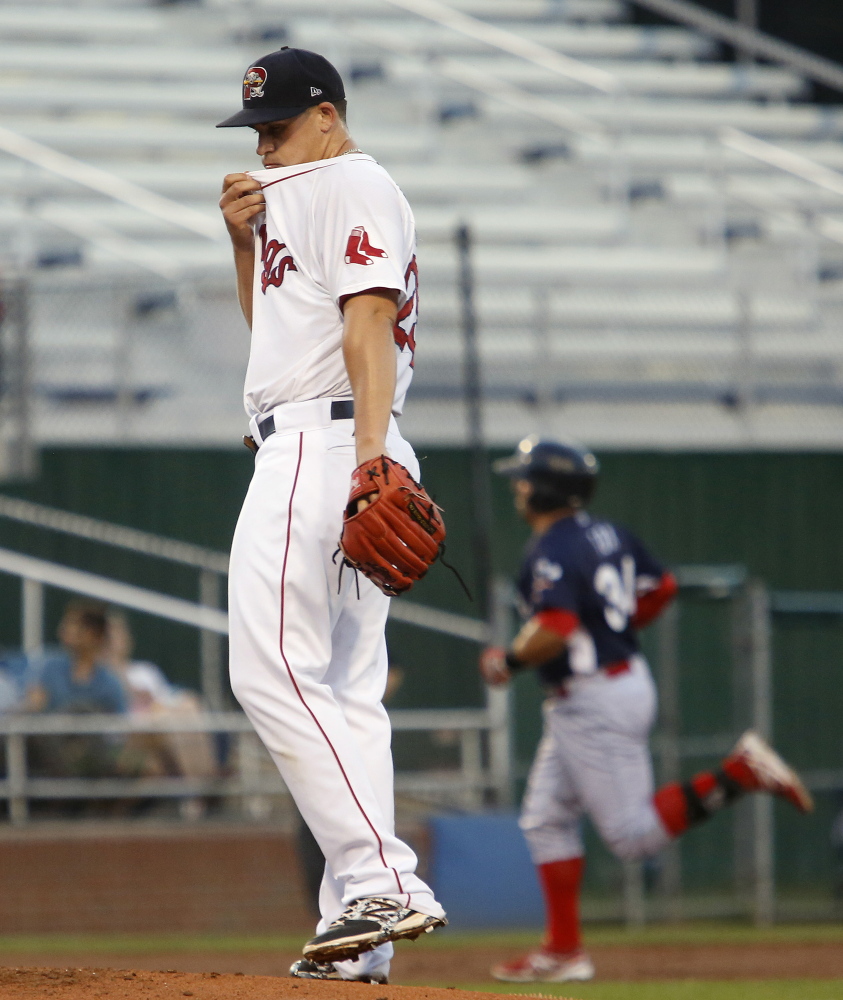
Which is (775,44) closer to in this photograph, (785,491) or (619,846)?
(785,491)

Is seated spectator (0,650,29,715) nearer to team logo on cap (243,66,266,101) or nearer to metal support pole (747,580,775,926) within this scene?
metal support pole (747,580,775,926)

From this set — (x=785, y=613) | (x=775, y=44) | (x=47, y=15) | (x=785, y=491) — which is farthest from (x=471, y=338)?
(x=775, y=44)

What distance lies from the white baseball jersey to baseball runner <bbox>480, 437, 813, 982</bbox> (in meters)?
2.66

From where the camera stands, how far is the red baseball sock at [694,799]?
5914 mm

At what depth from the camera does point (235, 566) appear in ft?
10.6

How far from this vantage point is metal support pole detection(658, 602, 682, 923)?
8.19 meters

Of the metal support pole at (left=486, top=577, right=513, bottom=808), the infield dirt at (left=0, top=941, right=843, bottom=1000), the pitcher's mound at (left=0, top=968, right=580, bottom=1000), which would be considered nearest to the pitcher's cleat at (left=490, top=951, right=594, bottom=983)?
the infield dirt at (left=0, top=941, right=843, bottom=1000)

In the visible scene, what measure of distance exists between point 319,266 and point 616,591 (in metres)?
3.02

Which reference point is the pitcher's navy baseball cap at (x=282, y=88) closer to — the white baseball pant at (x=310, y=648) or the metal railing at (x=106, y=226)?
the white baseball pant at (x=310, y=648)

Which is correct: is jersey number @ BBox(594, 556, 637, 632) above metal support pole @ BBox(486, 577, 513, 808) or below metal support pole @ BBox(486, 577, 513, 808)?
above

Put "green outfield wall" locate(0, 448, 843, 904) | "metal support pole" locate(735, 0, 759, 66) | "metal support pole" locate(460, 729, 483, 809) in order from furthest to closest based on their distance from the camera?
1. "metal support pole" locate(735, 0, 759, 66)
2. "green outfield wall" locate(0, 448, 843, 904)
3. "metal support pole" locate(460, 729, 483, 809)

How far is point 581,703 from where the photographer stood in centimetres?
589

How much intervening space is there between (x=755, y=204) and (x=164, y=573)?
6.17 metres

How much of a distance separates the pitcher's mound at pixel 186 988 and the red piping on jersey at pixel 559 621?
2717 millimetres
